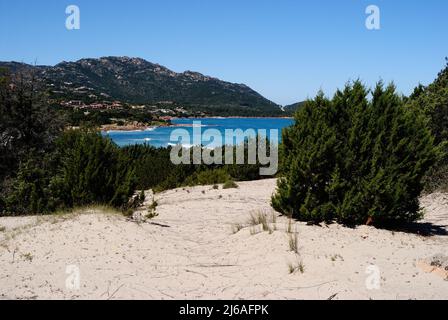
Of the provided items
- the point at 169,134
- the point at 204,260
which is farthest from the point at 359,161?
the point at 169,134

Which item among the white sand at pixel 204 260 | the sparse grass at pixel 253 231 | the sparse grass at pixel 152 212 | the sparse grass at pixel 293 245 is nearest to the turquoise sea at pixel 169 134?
the sparse grass at pixel 152 212

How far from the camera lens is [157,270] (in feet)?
22.1

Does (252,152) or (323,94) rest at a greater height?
(323,94)

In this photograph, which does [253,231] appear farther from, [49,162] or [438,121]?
[438,121]

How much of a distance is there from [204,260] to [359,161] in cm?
432

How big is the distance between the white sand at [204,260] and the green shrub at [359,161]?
54cm

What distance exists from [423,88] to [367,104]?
1570cm

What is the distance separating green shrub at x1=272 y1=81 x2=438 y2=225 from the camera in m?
9.31

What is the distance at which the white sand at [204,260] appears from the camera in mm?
5793

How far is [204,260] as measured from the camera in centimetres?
748

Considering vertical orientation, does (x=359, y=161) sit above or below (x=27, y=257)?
above
